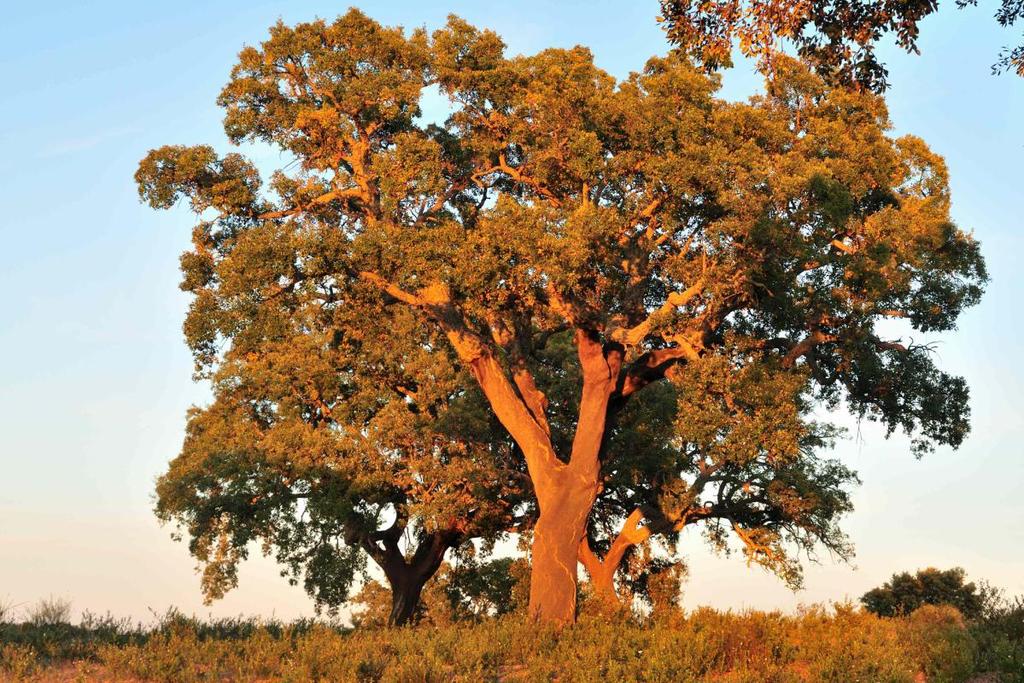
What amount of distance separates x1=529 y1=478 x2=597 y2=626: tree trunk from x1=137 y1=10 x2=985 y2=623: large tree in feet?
0.17

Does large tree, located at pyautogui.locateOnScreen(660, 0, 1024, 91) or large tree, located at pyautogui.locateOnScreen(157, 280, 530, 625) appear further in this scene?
large tree, located at pyautogui.locateOnScreen(157, 280, 530, 625)

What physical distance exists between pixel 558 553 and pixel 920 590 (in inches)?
1147

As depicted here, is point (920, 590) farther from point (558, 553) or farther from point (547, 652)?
point (547, 652)

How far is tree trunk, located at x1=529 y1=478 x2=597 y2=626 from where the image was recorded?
2362 cm

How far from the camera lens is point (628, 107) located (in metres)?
25.1

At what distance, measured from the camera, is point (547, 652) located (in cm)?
1722

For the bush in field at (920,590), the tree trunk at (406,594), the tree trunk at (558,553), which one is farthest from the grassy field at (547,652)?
the bush in field at (920,590)

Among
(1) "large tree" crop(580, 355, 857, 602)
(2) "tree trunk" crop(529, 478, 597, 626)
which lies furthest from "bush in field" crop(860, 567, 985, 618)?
(2) "tree trunk" crop(529, 478, 597, 626)

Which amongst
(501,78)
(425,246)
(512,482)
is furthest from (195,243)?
(512,482)

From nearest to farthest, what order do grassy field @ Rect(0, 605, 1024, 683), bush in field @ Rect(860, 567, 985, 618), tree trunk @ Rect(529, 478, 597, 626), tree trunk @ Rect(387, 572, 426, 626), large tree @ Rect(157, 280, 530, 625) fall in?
grassy field @ Rect(0, 605, 1024, 683) → tree trunk @ Rect(529, 478, 597, 626) → large tree @ Rect(157, 280, 530, 625) → tree trunk @ Rect(387, 572, 426, 626) → bush in field @ Rect(860, 567, 985, 618)

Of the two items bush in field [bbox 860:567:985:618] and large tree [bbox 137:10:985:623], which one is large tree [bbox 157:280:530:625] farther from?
bush in field [bbox 860:567:985:618]

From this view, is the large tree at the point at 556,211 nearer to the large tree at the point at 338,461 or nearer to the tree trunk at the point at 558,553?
the tree trunk at the point at 558,553

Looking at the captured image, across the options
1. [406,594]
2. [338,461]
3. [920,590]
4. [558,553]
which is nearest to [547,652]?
[558,553]

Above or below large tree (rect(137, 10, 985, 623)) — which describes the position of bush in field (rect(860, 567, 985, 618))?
below
